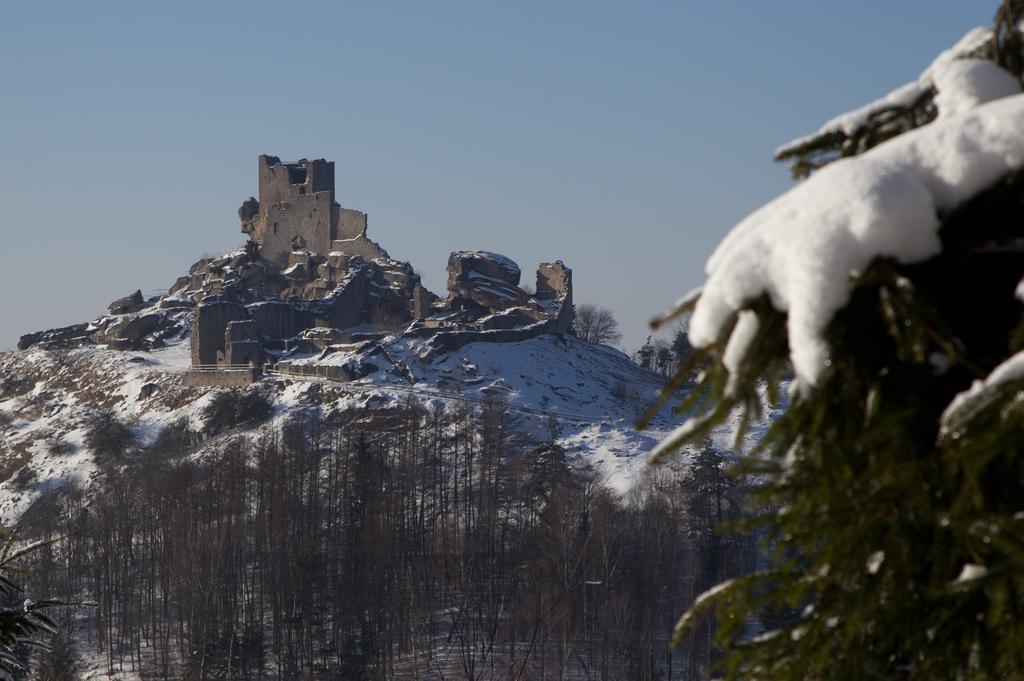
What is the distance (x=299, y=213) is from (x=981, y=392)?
64513 millimetres

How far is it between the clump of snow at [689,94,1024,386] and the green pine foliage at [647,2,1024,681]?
32 mm

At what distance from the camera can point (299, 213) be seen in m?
65.0

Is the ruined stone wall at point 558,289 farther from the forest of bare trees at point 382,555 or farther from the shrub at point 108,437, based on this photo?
the shrub at point 108,437

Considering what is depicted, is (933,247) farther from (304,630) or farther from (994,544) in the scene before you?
(304,630)

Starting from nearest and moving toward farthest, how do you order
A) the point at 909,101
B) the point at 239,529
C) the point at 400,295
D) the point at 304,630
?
the point at 909,101 → the point at 304,630 → the point at 239,529 → the point at 400,295

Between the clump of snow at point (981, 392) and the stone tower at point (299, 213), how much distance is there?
62.5 metres

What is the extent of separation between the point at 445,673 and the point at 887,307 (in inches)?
1177

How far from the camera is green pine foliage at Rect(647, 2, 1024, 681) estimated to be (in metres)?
1.79

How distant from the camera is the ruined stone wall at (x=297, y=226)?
64250 millimetres

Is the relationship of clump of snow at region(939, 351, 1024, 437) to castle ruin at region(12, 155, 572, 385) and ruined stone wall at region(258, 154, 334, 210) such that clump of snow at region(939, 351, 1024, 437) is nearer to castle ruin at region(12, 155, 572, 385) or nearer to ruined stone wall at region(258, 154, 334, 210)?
castle ruin at region(12, 155, 572, 385)

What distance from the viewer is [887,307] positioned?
1.79 m

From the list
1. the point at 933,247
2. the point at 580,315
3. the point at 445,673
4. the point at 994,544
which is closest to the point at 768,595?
the point at 994,544

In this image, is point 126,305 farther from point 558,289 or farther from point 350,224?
point 558,289

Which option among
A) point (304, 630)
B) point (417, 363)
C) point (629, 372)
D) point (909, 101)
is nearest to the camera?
point (909, 101)
